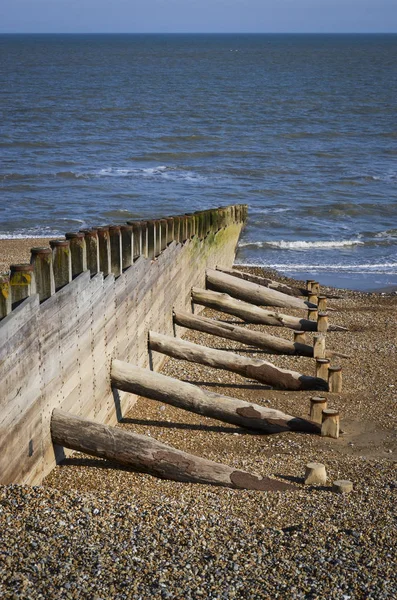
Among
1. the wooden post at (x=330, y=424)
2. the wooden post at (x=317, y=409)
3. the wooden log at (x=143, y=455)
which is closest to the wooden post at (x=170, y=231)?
the wooden post at (x=317, y=409)

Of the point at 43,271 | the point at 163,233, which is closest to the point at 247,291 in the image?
the point at 163,233

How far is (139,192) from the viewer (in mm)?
31703

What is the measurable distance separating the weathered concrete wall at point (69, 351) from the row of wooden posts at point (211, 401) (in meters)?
0.25

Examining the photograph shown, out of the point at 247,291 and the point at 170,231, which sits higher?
the point at 170,231

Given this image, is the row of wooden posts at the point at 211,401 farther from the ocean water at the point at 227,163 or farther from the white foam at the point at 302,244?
the white foam at the point at 302,244

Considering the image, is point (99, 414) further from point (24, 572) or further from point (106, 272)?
point (24, 572)

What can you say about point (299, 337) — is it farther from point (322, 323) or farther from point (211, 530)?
point (211, 530)

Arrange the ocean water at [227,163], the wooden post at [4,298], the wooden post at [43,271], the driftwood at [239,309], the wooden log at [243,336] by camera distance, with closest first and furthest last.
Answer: the wooden post at [4,298]
the wooden post at [43,271]
the wooden log at [243,336]
the driftwood at [239,309]
the ocean water at [227,163]

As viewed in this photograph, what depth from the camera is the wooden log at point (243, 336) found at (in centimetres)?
1136

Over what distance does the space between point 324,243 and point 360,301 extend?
7630 millimetres

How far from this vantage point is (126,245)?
359 inches

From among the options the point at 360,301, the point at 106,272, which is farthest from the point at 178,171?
the point at 106,272

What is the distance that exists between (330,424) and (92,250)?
2.91 m

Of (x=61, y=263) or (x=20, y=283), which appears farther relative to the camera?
(x=61, y=263)
